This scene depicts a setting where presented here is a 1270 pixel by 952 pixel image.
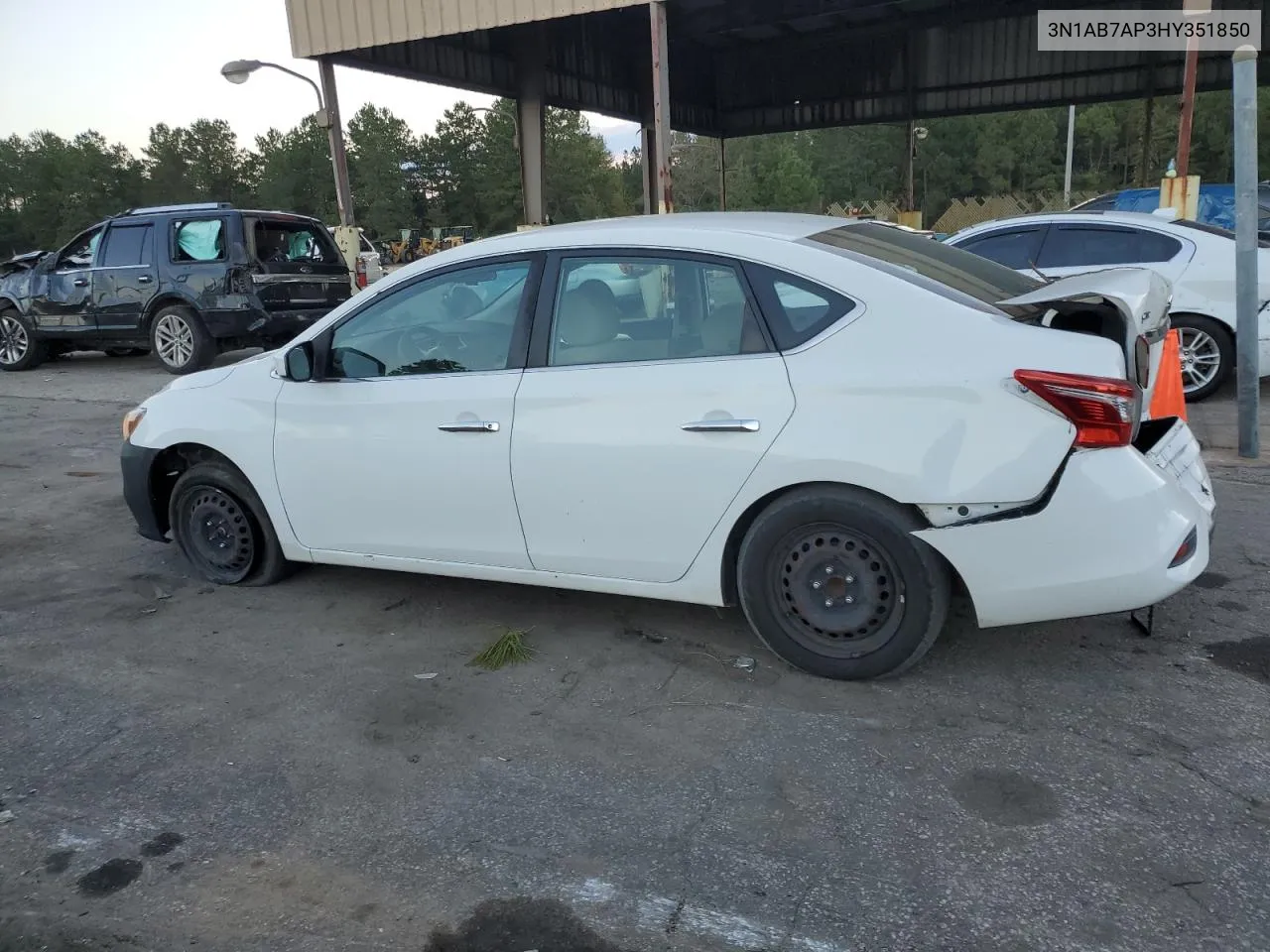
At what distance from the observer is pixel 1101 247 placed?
8008 millimetres

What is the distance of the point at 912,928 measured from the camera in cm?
231

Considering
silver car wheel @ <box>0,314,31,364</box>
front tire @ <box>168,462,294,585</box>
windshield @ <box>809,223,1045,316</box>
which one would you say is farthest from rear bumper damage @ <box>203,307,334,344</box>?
windshield @ <box>809,223,1045,316</box>

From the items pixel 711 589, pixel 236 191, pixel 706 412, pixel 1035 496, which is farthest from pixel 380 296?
pixel 236 191

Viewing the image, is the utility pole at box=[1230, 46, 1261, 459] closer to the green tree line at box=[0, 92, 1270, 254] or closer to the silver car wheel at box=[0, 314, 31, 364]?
the silver car wheel at box=[0, 314, 31, 364]

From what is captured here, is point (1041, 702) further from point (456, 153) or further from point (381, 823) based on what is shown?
point (456, 153)

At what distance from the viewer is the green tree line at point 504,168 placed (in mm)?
62281

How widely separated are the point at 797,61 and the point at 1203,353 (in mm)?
17639

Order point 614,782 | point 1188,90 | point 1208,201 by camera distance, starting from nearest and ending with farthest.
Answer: point 614,782 → point 1188,90 → point 1208,201

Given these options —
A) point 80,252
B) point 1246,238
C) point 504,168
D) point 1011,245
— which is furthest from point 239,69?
point 504,168

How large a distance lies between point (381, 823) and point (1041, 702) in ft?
7.22

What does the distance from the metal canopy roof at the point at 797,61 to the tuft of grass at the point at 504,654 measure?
497 inches

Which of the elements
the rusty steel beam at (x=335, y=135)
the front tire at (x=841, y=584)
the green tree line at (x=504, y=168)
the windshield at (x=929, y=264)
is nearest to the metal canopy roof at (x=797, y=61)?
the rusty steel beam at (x=335, y=135)

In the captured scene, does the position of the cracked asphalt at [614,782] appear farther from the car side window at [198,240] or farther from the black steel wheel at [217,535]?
the car side window at [198,240]

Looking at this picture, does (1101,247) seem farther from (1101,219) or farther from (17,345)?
(17,345)
